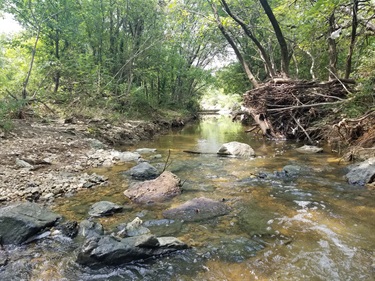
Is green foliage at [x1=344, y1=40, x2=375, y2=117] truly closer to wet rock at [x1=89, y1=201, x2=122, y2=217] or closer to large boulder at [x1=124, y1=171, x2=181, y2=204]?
large boulder at [x1=124, y1=171, x2=181, y2=204]

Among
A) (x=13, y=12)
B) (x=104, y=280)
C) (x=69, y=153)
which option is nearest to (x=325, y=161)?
(x=104, y=280)

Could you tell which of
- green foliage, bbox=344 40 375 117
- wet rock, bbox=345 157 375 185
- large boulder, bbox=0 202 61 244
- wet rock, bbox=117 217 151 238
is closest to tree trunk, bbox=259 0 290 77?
green foliage, bbox=344 40 375 117

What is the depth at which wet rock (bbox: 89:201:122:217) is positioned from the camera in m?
4.14

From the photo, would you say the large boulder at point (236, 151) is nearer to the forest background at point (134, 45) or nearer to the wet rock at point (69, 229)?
the forest background at point (134, 45)

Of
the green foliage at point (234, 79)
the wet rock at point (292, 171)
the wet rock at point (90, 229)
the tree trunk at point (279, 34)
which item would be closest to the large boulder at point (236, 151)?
the wet rock at point (292, 171)

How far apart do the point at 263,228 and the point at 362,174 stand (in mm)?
3097

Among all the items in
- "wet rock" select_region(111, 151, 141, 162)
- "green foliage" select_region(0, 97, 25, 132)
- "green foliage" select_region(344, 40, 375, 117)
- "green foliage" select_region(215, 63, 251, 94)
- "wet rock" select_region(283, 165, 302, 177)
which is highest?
"green foliage" select_region(215, 63, 251, 94)

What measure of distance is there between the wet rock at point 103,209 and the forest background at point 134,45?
5.43 metres

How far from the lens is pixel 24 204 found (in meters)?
3.77

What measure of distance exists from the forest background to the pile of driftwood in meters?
0.75

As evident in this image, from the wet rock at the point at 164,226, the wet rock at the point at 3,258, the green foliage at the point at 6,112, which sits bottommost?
the wet rock at the point at 164,226

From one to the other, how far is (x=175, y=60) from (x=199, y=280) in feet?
69.9

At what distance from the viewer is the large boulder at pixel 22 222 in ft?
10.6

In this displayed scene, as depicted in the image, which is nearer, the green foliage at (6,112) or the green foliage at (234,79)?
the green foliage at (6,112)
